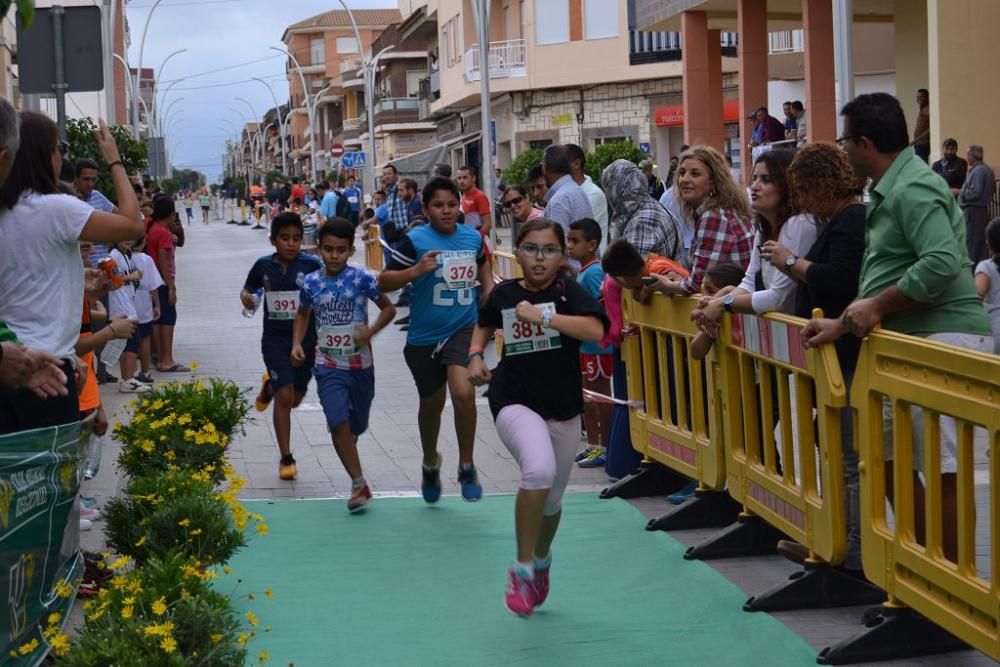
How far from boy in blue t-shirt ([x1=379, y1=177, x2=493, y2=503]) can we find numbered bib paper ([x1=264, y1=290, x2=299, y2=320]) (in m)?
1.18

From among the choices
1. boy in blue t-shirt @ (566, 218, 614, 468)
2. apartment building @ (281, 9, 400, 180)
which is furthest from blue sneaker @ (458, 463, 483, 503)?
apartment building @ (281, 9, 400, 180)

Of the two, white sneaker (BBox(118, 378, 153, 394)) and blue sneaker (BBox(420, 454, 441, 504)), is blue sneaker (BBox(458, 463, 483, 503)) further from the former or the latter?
white sneaker (BBox(118, 378, 153, 394))

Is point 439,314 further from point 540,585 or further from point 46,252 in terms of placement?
point 46,252

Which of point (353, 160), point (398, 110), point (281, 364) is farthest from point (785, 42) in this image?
point (398, 110)

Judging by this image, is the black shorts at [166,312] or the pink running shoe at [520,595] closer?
the pink running shoe at [520,595]

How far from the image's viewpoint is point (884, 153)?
6.12m

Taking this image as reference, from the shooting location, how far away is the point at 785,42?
45.6 meters

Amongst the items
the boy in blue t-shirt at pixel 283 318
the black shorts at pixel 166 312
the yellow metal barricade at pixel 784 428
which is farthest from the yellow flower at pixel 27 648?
the black shorts at pixel 166 312

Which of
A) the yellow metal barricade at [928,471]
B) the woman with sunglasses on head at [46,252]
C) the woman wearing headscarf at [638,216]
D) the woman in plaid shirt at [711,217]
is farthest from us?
the woman wearing headscarf at [638,216]

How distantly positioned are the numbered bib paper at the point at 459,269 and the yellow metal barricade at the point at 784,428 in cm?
187

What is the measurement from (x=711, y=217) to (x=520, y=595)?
2.64 meters

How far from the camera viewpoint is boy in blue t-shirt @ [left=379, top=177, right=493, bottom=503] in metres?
8.96

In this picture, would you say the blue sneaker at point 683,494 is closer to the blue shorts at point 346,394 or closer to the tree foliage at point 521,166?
the blue shorts at point 346,394

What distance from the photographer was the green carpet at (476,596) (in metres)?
6.10
